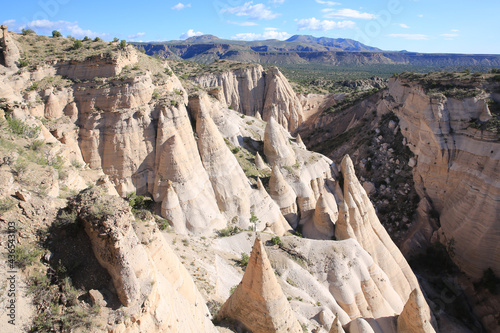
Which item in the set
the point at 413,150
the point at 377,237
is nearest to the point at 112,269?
the point at 377,237

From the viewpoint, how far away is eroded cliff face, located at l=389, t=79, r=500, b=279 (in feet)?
91.0

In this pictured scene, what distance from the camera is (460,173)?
1205 inches

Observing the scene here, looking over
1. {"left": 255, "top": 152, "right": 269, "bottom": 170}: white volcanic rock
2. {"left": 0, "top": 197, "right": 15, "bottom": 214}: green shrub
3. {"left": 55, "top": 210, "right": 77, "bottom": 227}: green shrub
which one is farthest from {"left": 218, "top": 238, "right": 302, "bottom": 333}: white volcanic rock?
{"left": 255, "top": 152, "right": 269, "bottom": 170}: white volcanic rock

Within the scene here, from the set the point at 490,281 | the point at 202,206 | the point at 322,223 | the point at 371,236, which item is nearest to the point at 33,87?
the point at 202,206

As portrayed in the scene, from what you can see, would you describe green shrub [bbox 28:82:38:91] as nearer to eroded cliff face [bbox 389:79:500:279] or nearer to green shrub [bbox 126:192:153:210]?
green shrub [bbox 126:192:153:210]

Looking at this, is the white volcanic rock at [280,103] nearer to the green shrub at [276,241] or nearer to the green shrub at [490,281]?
the green shrub at [490,281]

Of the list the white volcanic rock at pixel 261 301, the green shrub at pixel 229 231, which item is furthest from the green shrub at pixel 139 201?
the white volcanic rock at pixel 261 301

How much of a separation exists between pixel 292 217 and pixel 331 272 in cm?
822

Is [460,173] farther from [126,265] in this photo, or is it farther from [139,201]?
[126,265]

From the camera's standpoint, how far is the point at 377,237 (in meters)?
26.6

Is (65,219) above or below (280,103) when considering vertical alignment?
below

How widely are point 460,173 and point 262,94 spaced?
42.9m

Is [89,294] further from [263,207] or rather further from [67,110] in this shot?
[263,207]

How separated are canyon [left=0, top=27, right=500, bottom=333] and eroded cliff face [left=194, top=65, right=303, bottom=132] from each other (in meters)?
25.5
